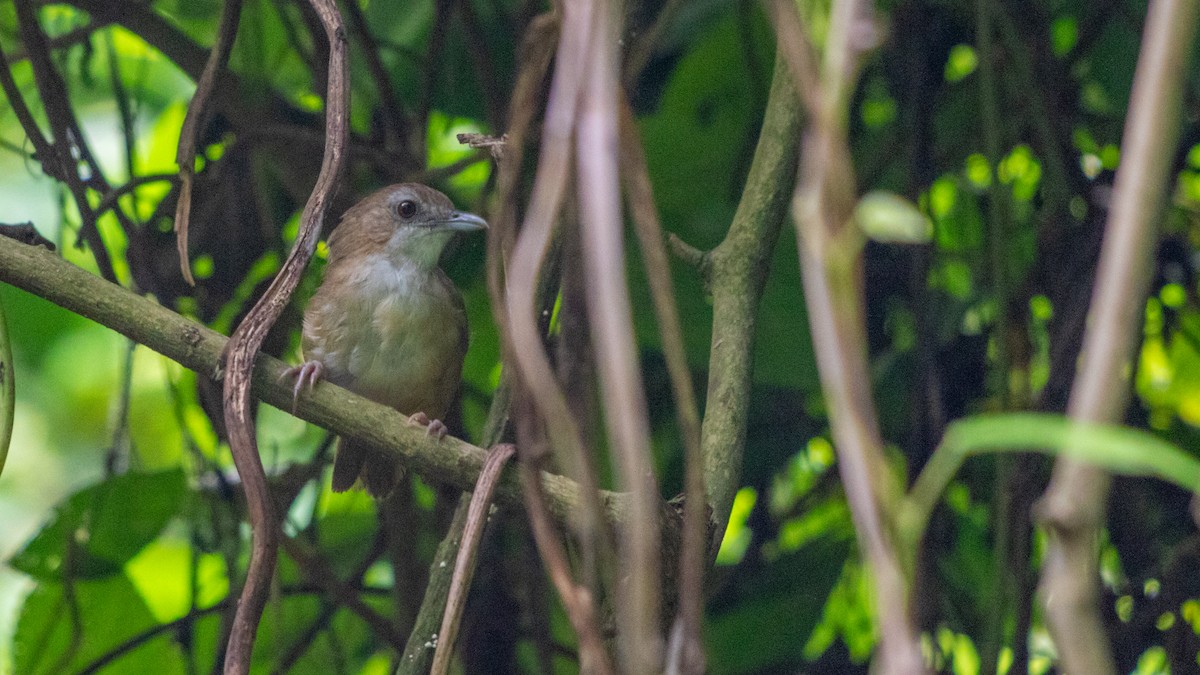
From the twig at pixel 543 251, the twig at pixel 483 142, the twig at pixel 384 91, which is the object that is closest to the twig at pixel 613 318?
the twig at pixel 543 251

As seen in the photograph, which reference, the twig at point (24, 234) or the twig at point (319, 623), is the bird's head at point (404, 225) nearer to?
the twig at point (319, 623)

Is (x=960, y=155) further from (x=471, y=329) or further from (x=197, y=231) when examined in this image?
(x=197, y=231)

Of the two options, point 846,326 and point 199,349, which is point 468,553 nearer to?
point 199,349

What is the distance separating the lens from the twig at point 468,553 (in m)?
1.99

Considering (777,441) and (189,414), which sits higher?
(189,414)

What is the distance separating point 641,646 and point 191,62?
3.24 metres

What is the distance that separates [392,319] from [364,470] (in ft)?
1.72

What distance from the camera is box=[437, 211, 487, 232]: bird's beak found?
428 cm

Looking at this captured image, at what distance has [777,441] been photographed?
451 centimetres

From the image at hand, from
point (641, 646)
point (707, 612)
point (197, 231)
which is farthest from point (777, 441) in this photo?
point (641, 646)

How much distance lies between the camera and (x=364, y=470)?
400 centimetres

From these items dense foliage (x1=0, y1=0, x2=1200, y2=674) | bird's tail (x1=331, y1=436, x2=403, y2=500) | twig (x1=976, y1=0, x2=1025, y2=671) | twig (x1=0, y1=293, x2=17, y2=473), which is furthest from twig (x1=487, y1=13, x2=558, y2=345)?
bird's tail (x1=331, y1=436, x2=403, y2=500)

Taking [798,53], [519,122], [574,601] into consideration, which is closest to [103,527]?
[519,122]

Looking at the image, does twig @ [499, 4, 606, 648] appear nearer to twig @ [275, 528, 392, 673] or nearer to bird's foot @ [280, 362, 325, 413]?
bird's foot @ [280, 362, 325, 413]
